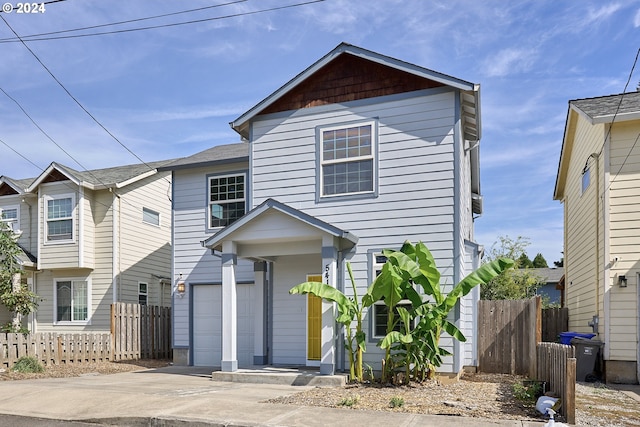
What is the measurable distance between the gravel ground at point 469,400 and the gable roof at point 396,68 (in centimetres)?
580

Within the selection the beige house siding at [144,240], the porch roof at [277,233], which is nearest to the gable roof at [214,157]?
the porch roof at [277,233]

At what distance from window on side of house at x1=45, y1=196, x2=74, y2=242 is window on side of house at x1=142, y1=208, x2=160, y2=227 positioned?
2.66 meters

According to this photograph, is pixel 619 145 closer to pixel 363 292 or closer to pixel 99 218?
pixel 363 292

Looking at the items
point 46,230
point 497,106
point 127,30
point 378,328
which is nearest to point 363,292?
point 378,328

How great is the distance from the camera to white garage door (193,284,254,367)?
47.0ft

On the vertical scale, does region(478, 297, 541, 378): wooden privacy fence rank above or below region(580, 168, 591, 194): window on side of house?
below

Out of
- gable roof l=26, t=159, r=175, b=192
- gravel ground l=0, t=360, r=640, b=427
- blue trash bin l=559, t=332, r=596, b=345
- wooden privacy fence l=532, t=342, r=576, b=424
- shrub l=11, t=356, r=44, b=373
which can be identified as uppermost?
gable roof l=26, t=159, r=175, b=192

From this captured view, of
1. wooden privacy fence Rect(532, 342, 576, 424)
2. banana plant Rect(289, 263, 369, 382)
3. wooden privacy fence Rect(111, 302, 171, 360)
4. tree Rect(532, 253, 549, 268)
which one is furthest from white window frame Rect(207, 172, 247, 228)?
tree Rect(532, 253, 549, 268)

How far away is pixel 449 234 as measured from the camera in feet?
36.7

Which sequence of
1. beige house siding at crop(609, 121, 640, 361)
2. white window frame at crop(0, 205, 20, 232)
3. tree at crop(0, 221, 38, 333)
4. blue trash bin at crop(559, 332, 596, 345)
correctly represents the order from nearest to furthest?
beige house siding at crop(609, 121, 640, 361) < blue trash bin at crop(559, 332, 596, 345) < tree at crop(0, 221, 38, 333) < white window frame at crop(0, 205, 20, 232)

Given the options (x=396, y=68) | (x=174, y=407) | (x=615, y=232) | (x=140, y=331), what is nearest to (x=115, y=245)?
(x=140, y=331)

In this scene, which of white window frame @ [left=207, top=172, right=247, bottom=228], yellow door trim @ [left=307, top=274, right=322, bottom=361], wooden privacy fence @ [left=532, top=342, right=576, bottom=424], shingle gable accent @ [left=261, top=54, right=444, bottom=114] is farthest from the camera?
white window frame @ [left=207, top=172, right=247, bottom=228]

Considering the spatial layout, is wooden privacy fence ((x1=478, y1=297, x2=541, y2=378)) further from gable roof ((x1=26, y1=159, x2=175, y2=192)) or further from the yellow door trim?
gable roof ((x1=26, y1=159, x2=175, y2=192))

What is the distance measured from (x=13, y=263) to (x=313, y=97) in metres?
11.4
